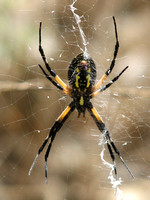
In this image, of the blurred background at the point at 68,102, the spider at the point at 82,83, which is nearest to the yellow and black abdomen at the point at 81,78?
the spider at the point at 82,83

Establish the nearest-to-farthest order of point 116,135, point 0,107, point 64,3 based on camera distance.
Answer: point 116,135, point 64,3, point 0,107

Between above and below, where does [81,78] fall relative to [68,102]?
above

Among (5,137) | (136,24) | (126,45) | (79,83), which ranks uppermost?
(136,24)

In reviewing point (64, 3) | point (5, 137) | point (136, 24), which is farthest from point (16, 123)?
point (136, 24)

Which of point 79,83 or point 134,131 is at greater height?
point 79,83

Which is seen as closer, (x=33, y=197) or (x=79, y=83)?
(x=79, y=83)

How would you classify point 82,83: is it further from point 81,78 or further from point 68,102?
point 68,102

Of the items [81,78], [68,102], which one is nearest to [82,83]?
[81,78]

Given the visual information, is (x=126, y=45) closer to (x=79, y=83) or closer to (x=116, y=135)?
(x=116, y=135)

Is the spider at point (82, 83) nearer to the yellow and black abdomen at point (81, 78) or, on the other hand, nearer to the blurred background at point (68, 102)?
the yellow and black abdomen at point (81, 78)
